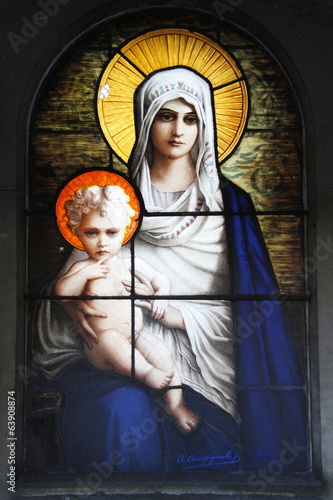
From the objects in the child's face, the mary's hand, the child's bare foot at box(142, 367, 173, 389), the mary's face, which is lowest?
the child's bare foot at box(142, 367, 173, 389)

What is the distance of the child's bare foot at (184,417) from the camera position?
4.73 meters

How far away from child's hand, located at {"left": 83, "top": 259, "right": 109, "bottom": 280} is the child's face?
0.05 metres

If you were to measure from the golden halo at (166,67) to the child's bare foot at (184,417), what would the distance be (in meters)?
2.13

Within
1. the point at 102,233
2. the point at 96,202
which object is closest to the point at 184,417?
the point at 102,233

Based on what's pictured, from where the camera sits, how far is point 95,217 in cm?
490

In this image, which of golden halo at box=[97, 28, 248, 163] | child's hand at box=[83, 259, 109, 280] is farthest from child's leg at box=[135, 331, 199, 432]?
golden halo at box=[97, 28, 248, 163]

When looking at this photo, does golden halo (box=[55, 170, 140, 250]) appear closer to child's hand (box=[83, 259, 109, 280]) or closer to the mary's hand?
child's hand (box=[83, 259, 109, 280])

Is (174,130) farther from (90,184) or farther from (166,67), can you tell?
(90,184)

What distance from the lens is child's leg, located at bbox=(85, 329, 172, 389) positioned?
4.76 meters

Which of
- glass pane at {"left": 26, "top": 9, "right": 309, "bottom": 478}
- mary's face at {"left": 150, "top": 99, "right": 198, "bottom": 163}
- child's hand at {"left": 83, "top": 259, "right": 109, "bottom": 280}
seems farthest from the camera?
mary's face at {"left": 150, "top": 99, "right": 198, "bottom": 163}

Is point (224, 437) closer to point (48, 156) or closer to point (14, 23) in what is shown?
point (48, 156)

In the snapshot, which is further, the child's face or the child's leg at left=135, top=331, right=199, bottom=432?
the child's face

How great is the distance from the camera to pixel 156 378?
15.6ft

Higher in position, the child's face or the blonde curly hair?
the blonde curly hair
